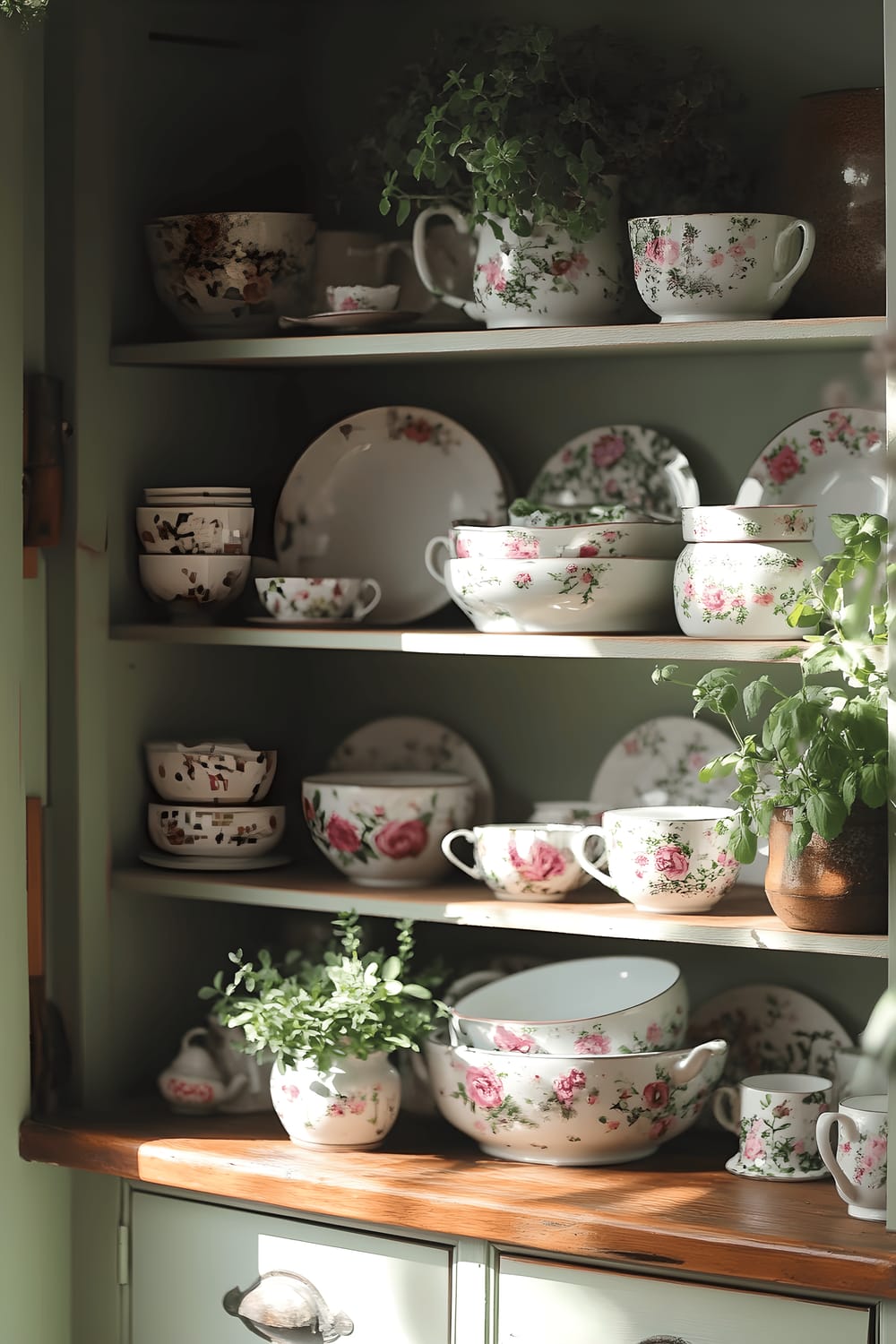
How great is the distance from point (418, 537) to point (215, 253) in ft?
1.47

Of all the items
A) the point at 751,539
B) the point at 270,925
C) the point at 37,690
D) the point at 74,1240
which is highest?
the point at 751,539

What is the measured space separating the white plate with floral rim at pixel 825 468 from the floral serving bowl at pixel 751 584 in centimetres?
19

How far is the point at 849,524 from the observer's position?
64.5 inches

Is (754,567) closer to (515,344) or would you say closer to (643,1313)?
(515,344)

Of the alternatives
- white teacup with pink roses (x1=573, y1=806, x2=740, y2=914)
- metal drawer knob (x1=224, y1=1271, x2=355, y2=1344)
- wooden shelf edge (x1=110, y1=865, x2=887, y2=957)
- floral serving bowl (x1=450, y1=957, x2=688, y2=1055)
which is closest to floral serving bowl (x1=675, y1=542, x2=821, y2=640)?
white teacup with pink roses (x1=573, y1=806, x2=740, y2=914)

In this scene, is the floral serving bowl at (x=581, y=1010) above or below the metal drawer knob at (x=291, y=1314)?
above

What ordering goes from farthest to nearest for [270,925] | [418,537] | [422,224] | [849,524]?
[270,925] < [418,537] < [422,224] < [849,524]

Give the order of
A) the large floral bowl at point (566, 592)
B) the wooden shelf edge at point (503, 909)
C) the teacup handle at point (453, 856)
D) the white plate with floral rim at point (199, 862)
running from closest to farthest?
the wooden shelf edge at point (503, 909), the large floral bowl at point (566, 592), the teacup handle at point (453, 856), the white plate with floral rim at point (199, 862)

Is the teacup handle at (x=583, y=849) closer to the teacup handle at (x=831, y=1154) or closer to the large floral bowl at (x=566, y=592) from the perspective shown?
the large floral bowl at (x=566, y=592)

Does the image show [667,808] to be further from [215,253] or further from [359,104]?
[359,104]

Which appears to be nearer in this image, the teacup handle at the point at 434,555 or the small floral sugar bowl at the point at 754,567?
the small floral sugar bowl at the point at 754,567

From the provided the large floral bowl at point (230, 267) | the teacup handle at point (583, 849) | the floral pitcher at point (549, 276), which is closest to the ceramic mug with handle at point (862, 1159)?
the teacup handle at point (583, 849)

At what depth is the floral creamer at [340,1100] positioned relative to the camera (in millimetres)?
1873

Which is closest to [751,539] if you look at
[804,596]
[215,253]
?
[804,596]
